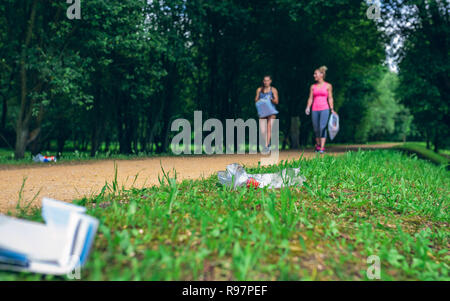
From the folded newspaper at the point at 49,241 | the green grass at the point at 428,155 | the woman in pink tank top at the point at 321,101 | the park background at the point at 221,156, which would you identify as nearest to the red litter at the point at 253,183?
the park background at the point at 221,156

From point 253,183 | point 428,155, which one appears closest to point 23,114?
point 253,183

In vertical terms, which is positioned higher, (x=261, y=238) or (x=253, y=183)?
(x=253, y=183)

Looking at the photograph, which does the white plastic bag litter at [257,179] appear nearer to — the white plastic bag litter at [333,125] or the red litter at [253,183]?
the red litter at [253,183]

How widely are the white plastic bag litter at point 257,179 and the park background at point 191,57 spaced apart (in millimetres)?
6924

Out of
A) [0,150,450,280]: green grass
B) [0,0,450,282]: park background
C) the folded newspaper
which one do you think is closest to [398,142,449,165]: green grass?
[0,0,450,282]: park background

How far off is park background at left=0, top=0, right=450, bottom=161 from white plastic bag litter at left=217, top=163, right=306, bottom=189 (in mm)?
6924

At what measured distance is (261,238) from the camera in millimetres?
2549

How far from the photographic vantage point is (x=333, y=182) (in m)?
4.93

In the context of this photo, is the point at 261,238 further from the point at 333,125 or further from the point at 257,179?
the point at 333,125

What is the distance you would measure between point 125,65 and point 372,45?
12.1m

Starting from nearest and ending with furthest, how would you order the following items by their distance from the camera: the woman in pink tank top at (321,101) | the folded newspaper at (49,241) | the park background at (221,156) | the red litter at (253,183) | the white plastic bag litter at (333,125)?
the folded newspaper at (49,241) → the park background at (221,156) → the red litter at (253,183) → the white plastic bag litter at (333,125) → the woman in pink tank top at (321,101)

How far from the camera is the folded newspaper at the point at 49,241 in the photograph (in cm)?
184

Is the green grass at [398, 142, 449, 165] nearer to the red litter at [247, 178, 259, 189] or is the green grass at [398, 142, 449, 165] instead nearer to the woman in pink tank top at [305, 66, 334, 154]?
the woman in pink tank top at [305, 66, 334, 154]

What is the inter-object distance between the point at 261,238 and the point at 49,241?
139 cm
